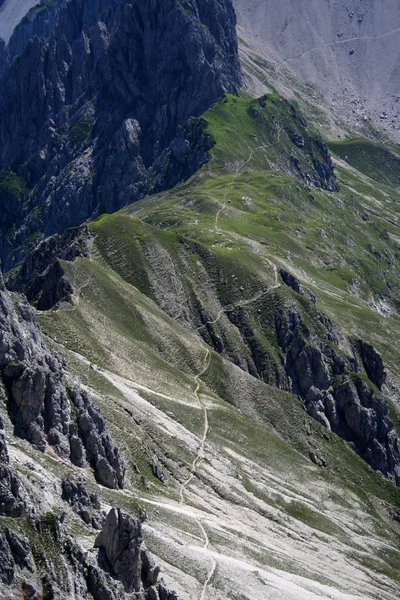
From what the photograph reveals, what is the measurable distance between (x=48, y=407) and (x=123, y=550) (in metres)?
31.0

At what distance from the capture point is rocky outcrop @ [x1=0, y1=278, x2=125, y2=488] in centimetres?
9706

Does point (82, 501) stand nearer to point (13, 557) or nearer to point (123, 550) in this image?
point (123, 550)

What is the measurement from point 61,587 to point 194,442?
78.7 m

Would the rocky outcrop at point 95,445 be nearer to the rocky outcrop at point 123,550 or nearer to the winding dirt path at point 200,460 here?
the winding dirt path at point 200,460

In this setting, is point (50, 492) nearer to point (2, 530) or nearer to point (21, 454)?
point (21, 454)

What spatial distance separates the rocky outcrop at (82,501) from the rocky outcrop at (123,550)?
259 inches

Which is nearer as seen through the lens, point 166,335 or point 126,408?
point 126,408

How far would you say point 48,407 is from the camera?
101250 millimetres

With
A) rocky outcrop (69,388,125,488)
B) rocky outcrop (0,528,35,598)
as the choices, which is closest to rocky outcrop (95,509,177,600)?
rocky outcrop (0,528,35,598)

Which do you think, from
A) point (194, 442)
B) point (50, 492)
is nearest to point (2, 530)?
point (50, 492)

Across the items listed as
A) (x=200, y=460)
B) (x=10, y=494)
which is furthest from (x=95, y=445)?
(x=10, y=494)

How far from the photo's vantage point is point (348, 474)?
599 feet

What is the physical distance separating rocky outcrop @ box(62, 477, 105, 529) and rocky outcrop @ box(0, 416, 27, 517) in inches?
455

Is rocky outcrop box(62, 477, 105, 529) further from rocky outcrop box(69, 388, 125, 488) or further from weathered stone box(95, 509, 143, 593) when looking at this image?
rocky outcrop box(69, 388, 125, 488)
